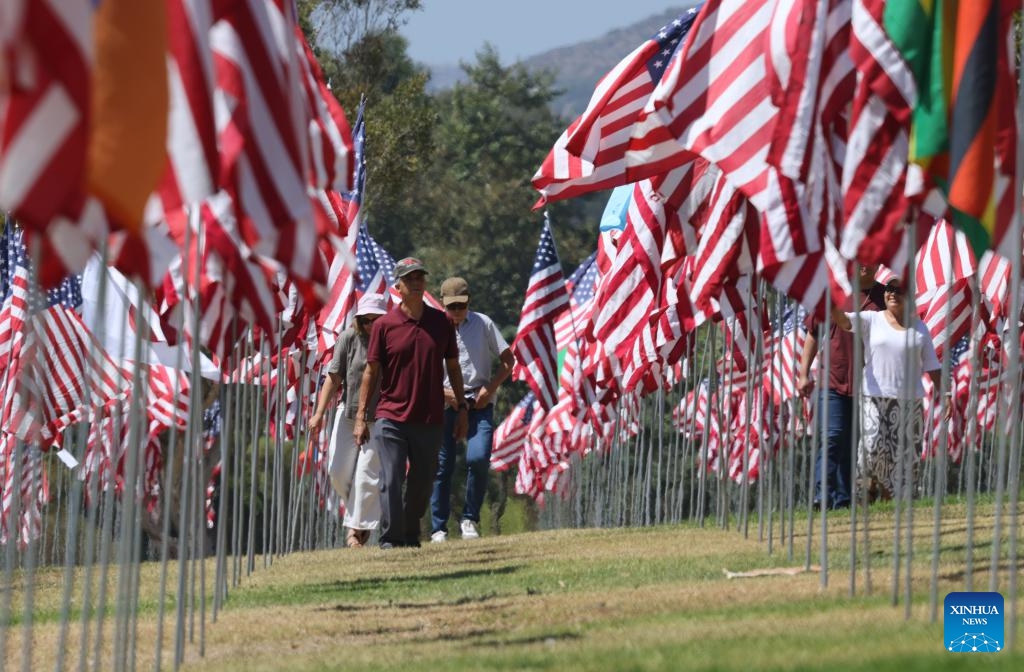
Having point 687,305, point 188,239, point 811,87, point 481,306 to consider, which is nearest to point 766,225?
point 811,87

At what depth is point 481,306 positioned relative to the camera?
6981 centimetres

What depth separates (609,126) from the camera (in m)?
14.3

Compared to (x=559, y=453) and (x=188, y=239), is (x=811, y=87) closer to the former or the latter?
(x=188, y=239)

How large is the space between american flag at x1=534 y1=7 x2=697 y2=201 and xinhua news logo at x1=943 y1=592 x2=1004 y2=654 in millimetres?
6158

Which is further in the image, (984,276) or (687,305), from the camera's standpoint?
(984,276)

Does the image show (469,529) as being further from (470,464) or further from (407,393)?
(407,393)

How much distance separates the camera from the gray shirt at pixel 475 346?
19016 millimetres

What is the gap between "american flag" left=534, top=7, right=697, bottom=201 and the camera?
14117 mm

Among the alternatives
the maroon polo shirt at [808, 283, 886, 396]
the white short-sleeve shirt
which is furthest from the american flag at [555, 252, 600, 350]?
the white short-sleeve shirt

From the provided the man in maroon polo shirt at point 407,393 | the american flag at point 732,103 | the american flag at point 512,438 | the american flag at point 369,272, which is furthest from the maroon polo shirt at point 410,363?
the american flag at point 512,438

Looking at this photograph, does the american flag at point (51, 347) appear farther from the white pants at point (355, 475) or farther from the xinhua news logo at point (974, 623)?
the xinhua news logo at point (974, 623)

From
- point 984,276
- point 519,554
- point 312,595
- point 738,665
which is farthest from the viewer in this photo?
point 984,276

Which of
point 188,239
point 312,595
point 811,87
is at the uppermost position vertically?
point 811,87

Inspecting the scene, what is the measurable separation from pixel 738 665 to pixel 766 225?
3.80 meters
